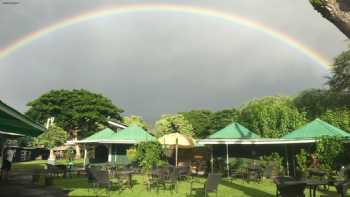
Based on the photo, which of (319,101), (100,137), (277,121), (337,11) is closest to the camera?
(337,11)

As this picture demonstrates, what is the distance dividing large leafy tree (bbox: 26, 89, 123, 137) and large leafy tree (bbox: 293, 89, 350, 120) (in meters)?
30.7

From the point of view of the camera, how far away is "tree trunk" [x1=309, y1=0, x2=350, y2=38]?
6.11 metres

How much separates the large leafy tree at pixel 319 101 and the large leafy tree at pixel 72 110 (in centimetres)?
3071

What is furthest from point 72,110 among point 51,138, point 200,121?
point 200,121

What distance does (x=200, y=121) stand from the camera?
3282 inches

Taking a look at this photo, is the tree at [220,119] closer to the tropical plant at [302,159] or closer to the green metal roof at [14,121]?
the tropical plant at [302,159]

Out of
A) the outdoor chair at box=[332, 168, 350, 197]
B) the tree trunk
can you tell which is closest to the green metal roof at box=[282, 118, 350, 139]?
the outdoor chair at box=[332, 168, 350, 197]

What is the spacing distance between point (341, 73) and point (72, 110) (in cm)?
3983

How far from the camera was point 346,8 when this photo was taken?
6113 millimetres

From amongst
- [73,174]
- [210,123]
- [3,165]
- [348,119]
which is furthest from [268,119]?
[210,123]

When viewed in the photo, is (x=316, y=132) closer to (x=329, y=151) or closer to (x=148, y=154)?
(x=329, y=151)

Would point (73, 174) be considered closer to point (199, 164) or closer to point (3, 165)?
point (3, 165)

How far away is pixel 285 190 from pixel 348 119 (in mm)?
23563

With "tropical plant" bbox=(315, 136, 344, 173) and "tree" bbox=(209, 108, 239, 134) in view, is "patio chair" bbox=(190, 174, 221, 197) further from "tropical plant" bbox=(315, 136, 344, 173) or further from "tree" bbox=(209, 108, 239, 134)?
"tree" bbox=(209, 108, 239, 134)
